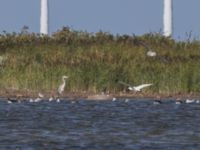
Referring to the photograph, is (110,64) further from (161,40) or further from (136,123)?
(136,123)

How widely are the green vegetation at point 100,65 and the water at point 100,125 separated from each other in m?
2.24

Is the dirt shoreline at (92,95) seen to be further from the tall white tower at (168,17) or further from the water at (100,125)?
the tall white tower at (168,17)

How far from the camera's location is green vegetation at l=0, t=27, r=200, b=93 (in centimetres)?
3788

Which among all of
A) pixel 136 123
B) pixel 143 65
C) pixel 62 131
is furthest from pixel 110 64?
pixel 62 131

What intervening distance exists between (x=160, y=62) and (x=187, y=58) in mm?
1751

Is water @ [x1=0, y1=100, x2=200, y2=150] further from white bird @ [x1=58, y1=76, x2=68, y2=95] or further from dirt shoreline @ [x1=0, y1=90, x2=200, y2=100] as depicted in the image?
white bird @ [x1=58, y1=76, x2=68, y2=95]

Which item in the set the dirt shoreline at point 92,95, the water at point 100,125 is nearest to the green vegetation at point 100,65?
the dirt shoreline at point 92,95

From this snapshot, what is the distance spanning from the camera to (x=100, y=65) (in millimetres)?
39219

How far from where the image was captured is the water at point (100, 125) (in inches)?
913

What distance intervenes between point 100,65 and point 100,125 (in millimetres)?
11798

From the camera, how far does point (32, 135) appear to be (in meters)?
24.8

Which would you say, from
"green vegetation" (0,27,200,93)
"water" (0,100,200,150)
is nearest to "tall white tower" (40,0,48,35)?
"green vegetation" (0,27,200,93)

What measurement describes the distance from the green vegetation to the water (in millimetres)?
2245

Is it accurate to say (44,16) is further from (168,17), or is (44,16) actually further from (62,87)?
(62,87)
